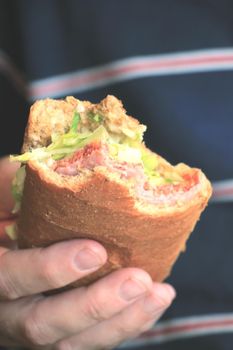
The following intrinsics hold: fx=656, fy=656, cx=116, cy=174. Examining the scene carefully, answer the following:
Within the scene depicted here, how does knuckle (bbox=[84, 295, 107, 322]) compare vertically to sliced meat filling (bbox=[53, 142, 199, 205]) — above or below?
below

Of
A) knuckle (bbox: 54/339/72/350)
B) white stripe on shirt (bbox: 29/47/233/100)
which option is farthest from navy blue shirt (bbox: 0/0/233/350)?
knuckle (bbox: 54/339/72/350)

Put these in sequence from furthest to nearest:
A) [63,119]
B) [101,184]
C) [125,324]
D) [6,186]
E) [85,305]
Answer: [6,186]
[125,324]
[85,305]
[63,119]
[101,184]

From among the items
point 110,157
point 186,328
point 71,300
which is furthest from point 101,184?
point 186,328

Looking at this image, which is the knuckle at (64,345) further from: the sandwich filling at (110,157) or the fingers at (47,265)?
the sandwich filling at (110,157)

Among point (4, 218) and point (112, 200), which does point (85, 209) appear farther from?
point (4, 218)

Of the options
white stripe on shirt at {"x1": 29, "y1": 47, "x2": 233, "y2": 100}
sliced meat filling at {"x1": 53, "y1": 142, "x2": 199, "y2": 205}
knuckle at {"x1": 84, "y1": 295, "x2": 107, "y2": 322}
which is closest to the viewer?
sliced meat filling at {"x1": 53, "y1": 142, "x2": 199, "y2": 205}

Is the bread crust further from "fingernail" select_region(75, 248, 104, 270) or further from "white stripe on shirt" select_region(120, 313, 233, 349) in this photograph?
"white stripe on shirt" select_region(120, 313, 233, 349)

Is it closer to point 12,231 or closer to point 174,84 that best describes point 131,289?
point 12,231
